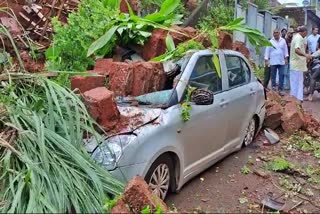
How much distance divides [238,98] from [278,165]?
1.08 metres

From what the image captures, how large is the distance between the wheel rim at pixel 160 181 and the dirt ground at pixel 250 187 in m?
0.22

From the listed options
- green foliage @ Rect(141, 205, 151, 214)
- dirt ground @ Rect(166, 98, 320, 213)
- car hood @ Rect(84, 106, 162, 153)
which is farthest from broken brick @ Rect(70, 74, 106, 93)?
green foliage @ Rect(141, 205, 151, 214)

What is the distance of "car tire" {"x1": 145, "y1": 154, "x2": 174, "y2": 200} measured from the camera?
15.7 ft

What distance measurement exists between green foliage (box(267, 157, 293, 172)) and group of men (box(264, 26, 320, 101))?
4116 mm

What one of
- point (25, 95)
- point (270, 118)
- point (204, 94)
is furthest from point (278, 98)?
point (25, 95)

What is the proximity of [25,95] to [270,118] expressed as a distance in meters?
4.93

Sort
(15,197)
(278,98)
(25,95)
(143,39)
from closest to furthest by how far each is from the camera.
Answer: (15,197)
(25,95)
(143,39)
(278,98)

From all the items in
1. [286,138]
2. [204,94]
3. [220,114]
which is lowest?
[286,138]

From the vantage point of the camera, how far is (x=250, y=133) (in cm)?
750

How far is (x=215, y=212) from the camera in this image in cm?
481

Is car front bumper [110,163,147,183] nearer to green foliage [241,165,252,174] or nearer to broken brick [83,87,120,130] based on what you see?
broken brick [83,87,120,130]

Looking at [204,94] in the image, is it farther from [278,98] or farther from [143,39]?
[278,98]

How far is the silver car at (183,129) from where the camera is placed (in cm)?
452

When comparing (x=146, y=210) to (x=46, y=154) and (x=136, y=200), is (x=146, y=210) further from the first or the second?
(x=46, y=154)
